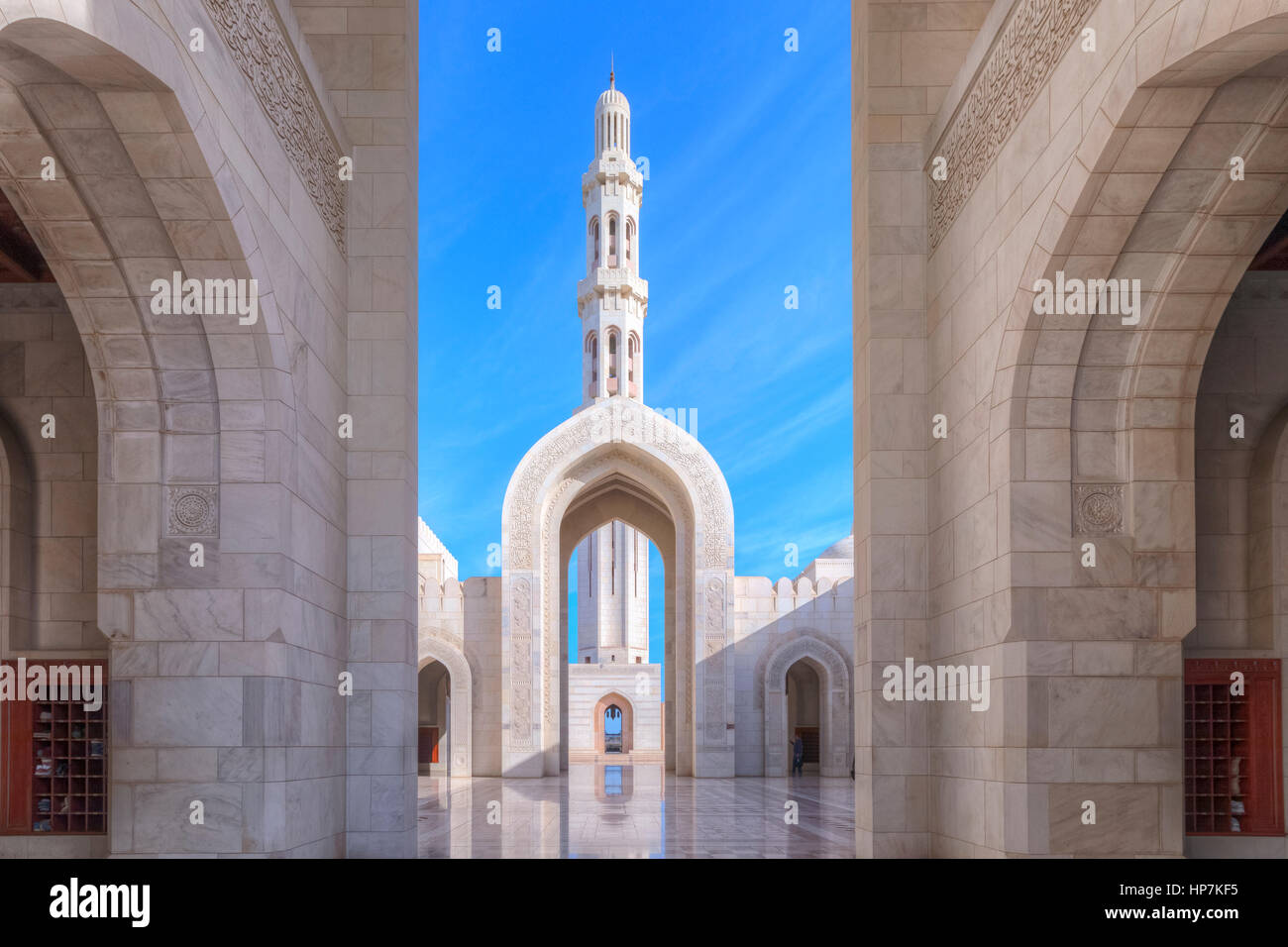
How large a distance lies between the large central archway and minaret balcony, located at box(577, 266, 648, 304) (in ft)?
17.0

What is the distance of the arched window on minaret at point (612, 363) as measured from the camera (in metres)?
24.8

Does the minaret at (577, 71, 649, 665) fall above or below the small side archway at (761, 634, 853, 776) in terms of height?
above

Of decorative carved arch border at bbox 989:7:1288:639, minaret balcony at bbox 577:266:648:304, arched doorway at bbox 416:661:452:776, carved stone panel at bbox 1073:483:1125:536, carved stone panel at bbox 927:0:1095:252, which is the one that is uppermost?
minaret balcony at bbox 577:266:648:304

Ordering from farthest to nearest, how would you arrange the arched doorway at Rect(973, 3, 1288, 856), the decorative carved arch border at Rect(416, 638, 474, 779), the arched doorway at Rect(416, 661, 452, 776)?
the arched doorway at Rect(416, 661, 452, 776) < the decorative carved arch border at Rect(416, 638, 474, 779) < the arched doorway at Rect(973, 3, 1288, 856)

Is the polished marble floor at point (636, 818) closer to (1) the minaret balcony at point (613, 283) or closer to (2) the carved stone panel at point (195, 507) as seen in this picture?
(2) the carved stone panel at point (195, 507)

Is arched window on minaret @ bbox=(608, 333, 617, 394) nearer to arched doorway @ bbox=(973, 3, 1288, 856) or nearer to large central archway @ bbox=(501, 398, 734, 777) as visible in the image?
large central archway @ bbox=(501, 398, 734, 777)

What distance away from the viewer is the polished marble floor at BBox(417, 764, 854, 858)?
28.6 feet

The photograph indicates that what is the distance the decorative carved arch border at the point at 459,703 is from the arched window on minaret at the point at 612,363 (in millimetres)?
7094

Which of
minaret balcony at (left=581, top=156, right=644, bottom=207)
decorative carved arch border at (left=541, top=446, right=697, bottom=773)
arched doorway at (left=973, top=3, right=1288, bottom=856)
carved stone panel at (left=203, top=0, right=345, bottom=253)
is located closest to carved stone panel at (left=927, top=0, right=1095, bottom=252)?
arched doorway at (left=973, top=3, right=1288, bottom=856)

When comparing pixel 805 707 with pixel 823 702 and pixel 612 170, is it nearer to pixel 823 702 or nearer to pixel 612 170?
pixel 823 702

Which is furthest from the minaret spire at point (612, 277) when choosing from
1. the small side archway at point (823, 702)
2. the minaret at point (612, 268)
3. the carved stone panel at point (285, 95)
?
the carved stone panel at point (285, 95)

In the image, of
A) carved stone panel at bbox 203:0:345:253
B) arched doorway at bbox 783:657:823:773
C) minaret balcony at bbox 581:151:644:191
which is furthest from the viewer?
minaret balcony at bbox 581:151:644:191

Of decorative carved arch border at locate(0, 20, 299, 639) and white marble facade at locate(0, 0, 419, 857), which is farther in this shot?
white marble facade at locate(0, 0, 419, 857)

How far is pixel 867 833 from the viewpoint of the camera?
7742 mm
